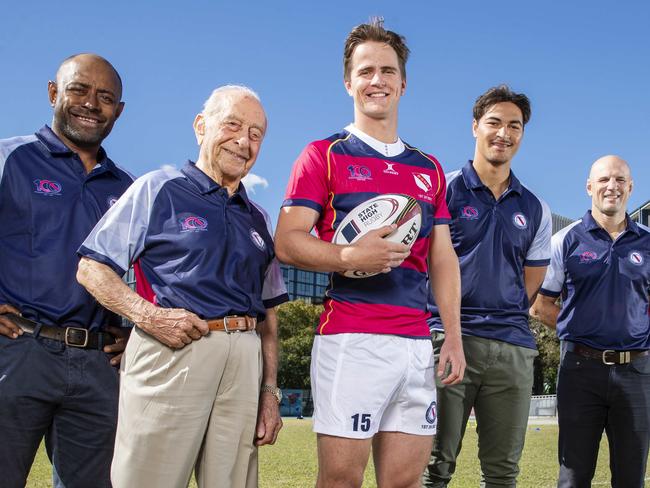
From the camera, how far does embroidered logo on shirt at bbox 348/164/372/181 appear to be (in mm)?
3838

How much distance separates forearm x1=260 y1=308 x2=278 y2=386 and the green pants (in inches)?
54.5

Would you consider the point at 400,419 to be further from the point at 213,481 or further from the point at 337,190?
the point at 337,190

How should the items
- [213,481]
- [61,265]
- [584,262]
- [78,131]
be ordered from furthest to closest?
1. [584,262]
2. [78,131]
3. [61,265]
4. [213,481]

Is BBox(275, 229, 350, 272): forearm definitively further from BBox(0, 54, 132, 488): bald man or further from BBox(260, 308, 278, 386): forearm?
BBox(0, 54, 132, 488): bald man

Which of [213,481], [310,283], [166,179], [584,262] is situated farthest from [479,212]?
[310,283]

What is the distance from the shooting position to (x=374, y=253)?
3439 mm

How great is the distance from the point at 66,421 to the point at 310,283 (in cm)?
10143

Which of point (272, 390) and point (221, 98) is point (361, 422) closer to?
point (272, 390)

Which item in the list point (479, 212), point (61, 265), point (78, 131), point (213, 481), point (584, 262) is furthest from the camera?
point (584, 262)

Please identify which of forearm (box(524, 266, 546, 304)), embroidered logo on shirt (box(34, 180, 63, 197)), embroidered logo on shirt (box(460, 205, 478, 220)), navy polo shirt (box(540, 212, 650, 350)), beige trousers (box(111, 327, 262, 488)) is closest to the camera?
beige trousers (box(111, 327, 262, 488))

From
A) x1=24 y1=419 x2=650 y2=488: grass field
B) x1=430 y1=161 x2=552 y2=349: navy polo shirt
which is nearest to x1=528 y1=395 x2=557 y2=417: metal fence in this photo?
x1=24 y1=419 x2=650 y2=488: grass field

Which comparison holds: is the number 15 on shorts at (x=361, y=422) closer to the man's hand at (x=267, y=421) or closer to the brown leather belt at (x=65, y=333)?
the man's hand at (x=267, y=421)

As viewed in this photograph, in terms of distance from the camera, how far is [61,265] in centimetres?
396

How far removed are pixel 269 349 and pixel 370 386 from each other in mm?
667
